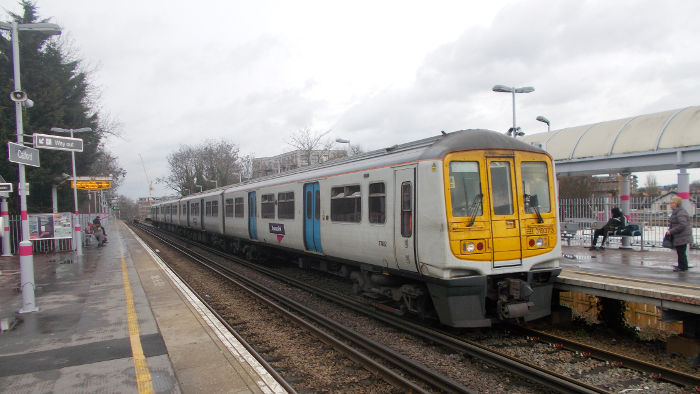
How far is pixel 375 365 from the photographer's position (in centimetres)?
539

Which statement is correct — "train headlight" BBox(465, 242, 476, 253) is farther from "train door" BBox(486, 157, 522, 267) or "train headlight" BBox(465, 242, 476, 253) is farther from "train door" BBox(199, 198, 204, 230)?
"train door" BBox(199, 198, 204, 230)

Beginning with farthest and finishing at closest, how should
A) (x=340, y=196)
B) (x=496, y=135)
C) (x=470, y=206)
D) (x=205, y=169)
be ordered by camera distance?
(x=205, y=169) < (x=340, y=196) < (x=496, y=135) < (x=470, y=206)

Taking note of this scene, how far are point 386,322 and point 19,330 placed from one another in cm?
593

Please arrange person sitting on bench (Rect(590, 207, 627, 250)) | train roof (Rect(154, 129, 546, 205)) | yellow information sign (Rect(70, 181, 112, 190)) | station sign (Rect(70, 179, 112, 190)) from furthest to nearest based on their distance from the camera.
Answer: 1. yellow information sign (Rect(70, 181, 112, 190))
2. station sign (Rect(70, 179, 112, 190))
3. person sitting on bench (Rect(590, 207, 627, 250))
4. train roof (Rect(154, 129, 546, 205))

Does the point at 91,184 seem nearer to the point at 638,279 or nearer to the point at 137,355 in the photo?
the point at 137,355

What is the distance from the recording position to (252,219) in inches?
582

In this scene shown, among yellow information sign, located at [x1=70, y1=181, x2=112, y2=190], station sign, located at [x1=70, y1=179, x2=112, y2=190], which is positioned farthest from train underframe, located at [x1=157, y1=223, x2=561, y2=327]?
yellow information sign, located at [x1=70, y1=181, x2=112, y2=190]

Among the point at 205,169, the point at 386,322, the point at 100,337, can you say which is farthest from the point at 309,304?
the point at 205,169

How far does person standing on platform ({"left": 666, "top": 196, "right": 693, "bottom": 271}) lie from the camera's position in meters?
8.30

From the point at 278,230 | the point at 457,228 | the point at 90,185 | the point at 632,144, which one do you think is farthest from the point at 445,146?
the point at 90,185

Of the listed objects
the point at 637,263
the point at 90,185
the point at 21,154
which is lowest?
the point at 637,263

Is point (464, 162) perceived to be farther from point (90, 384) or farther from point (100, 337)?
point (100, 337)

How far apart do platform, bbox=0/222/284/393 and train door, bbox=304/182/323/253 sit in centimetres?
287

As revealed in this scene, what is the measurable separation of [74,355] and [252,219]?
30.1ft
